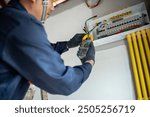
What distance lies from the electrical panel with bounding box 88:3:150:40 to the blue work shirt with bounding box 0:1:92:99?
98 centimetres

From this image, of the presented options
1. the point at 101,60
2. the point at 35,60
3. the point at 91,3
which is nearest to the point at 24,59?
the point at 35,60

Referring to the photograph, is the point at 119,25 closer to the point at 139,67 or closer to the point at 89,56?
the point at 139,67

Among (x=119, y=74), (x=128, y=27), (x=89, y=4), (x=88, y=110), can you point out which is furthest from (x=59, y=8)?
(x=88, y=110)

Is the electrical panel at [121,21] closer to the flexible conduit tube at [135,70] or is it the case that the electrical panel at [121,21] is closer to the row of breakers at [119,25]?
the row of breakers at [119,25]

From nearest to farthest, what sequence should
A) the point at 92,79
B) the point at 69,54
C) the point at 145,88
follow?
1. the point at 145,88
2. the point at 92,79
3. the point at 69,54

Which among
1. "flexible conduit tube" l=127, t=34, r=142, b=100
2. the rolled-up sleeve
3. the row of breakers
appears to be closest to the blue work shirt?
the rolled-up sleeve

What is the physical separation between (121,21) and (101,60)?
0.39 metres

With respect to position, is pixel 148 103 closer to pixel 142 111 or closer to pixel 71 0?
pixel 142 111

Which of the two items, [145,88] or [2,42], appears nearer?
[2,42]

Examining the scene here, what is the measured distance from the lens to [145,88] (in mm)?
1586

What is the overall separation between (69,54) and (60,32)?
0.27 m

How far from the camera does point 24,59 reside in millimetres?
885

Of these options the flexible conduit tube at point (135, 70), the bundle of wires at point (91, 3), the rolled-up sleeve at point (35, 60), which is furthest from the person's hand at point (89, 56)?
the bundle of wires at point (91, 3)

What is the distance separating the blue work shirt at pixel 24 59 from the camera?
0.88 metres
